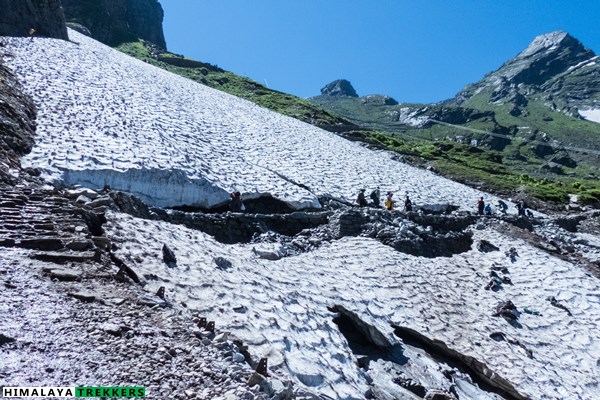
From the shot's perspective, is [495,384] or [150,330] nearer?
[150,330]

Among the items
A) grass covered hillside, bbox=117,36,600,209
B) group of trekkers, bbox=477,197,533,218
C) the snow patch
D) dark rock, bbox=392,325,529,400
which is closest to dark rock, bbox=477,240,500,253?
group of trekkers, bbox=477,197,533,218

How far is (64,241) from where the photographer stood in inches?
330

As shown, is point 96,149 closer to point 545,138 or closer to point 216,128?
point 216,128

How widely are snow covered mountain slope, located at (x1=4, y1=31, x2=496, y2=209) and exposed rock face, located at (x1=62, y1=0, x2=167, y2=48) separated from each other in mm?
57996

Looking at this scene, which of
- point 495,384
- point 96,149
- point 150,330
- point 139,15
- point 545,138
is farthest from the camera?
point 545,138

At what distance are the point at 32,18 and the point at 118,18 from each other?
7324 centimetres

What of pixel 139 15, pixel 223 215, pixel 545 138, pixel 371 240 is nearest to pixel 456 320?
pixel 371 240

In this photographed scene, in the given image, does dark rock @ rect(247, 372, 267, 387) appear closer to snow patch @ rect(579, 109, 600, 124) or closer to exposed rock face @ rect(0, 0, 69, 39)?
exposed rock face @ rect(0, 0, 69, 39)

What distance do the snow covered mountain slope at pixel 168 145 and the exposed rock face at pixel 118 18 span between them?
190 feet

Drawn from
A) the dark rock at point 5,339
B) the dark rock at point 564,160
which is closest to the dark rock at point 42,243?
the dark rock at point 5,339

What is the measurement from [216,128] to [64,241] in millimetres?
22307

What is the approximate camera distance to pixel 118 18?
106562 mm

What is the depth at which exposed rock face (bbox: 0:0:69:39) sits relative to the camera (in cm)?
3741

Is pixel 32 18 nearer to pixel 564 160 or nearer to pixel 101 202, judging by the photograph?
pixel 101 202
